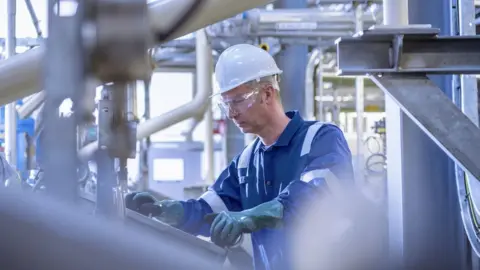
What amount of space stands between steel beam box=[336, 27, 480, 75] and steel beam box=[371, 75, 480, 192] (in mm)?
62

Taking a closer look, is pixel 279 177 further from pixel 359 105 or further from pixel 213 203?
pixel 359 105

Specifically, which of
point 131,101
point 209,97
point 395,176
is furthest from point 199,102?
point 131,101

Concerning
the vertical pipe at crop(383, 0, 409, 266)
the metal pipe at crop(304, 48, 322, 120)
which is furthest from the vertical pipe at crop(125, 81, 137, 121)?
the metal pipe at crop(304, 48, 322, 120)

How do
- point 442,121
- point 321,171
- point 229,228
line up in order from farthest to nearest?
1. point 321,171
2. point 442,121
3. point 229,228

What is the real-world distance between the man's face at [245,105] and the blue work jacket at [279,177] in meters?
0.08

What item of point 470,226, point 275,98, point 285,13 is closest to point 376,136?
point 285,13

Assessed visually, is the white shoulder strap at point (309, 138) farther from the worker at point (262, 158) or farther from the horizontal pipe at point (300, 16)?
the horizontal pipe at point (300, 16)

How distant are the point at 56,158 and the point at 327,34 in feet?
11.1

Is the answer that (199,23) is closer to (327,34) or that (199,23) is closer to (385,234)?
(385,234)

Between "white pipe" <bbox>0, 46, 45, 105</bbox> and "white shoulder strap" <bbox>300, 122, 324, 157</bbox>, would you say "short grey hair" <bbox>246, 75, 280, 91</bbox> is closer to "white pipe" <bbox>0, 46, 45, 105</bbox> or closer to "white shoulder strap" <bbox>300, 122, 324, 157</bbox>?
"white shoulder strap" <bbox>300, 122, 324, 157</bbox>

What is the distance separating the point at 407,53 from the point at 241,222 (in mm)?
543

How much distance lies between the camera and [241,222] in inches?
42.6

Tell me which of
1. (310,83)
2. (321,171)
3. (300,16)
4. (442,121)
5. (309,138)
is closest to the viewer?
(442,121)

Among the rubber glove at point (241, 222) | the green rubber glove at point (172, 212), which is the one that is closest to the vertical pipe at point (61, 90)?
the rubber glove at point (241, 222)
